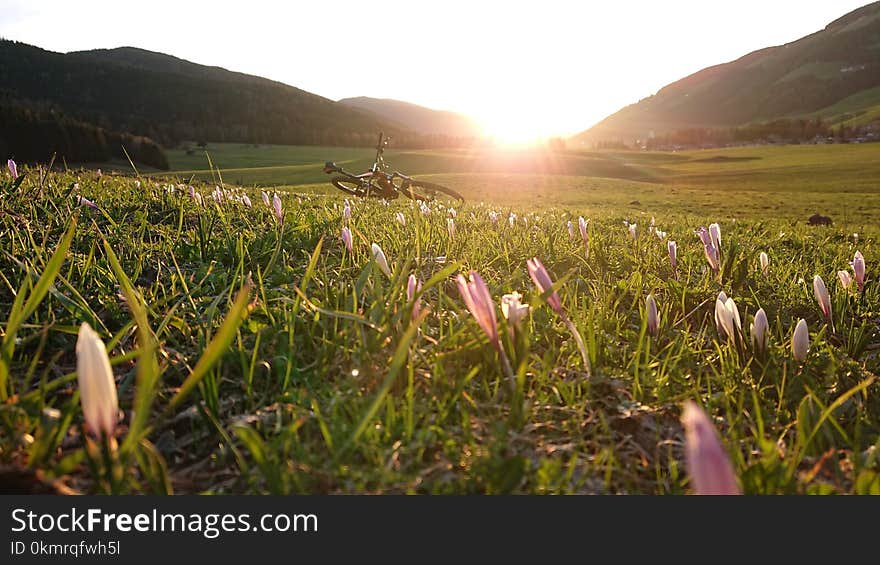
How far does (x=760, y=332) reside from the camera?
2031 millimetres

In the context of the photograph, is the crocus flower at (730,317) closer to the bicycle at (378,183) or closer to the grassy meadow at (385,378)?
the grassy meadow at (385,378)

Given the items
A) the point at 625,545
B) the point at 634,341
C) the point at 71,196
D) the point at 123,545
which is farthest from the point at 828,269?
the point at 71,196

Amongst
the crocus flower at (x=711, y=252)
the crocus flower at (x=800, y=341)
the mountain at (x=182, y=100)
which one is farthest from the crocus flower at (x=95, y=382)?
the mountain at (x=182, y=100)

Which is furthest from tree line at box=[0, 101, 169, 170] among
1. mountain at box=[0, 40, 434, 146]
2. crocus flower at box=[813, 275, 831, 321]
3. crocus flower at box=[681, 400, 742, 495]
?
mountain at box=[0, 40, 434, 146]

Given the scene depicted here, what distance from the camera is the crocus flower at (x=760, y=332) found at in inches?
79.4

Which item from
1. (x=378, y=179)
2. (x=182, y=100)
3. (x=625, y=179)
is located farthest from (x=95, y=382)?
(x=182, y=100)

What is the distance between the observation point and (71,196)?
3.79 metres

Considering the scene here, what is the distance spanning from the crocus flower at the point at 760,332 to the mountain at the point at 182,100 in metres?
112

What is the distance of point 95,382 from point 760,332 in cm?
220

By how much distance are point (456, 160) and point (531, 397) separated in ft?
216

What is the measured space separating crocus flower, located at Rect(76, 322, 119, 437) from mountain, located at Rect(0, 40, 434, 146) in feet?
370

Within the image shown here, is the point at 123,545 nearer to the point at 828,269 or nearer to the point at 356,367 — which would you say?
the point at 356,367

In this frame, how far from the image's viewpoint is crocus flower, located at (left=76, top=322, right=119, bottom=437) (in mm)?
930

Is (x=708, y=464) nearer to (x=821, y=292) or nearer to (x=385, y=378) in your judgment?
(x=385, y=378)
